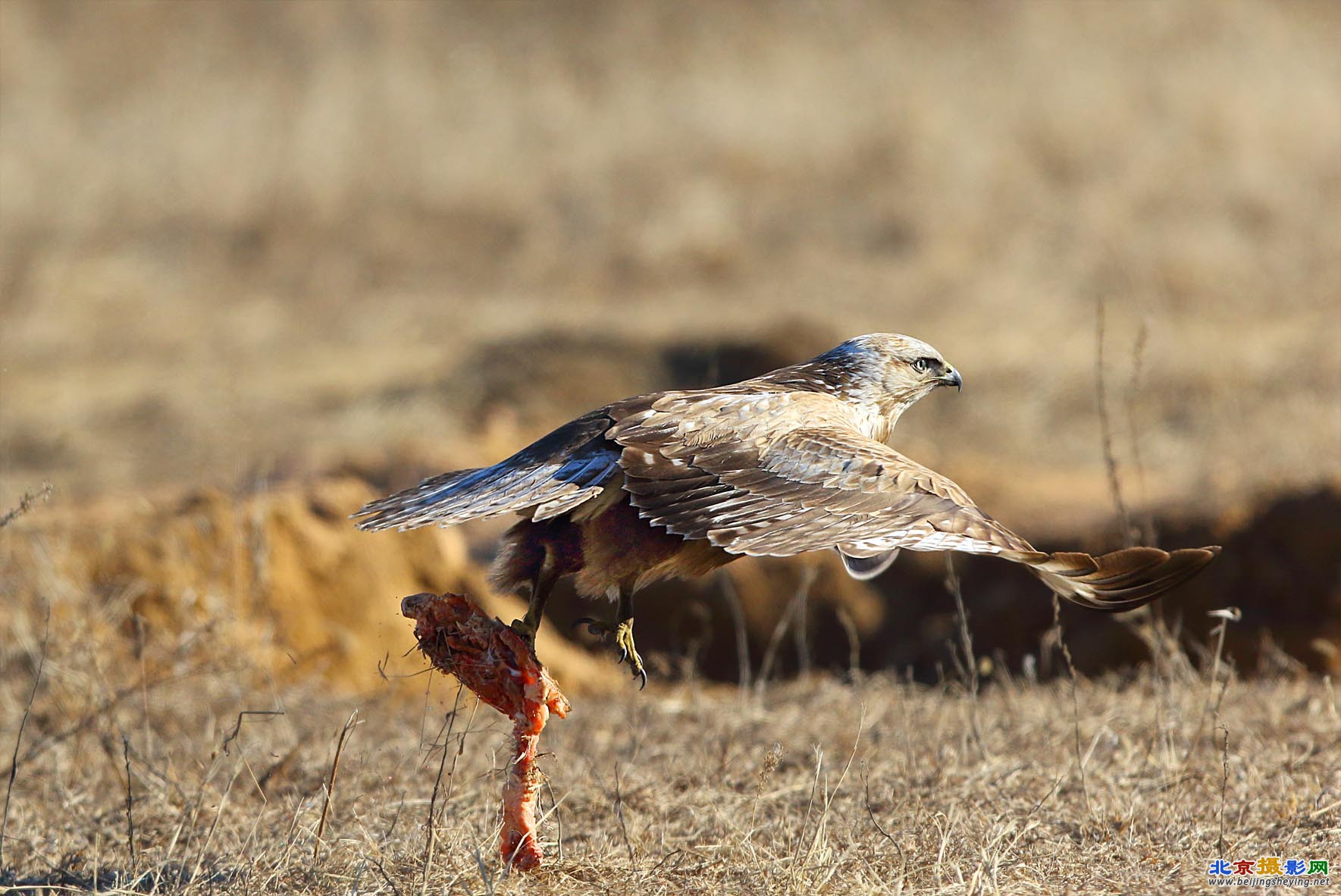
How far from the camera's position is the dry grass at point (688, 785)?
391 cm

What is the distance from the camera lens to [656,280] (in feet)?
64.2

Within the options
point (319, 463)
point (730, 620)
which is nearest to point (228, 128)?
point (319, 463)

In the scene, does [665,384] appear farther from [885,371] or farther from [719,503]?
[719,503]

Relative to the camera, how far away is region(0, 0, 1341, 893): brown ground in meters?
4.71

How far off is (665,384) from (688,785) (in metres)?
8.62

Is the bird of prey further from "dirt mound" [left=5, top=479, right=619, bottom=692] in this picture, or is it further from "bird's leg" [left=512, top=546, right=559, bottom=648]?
A: "dirt mound" [left=5, top=479, right=619, bottom=692]

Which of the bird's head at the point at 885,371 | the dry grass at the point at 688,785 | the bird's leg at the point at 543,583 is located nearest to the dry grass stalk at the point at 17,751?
the dry grass at the point at 688,785

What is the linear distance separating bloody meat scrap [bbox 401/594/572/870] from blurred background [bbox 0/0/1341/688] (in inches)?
67.4

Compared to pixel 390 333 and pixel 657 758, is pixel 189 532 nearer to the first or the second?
pixel 657 758

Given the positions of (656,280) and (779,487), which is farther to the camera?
(656,280)

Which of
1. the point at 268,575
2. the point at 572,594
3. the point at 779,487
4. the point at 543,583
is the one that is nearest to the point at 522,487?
the point at 543,583

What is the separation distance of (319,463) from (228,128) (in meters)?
15.1

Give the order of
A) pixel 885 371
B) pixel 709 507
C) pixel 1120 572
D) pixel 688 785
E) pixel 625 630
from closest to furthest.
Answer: pixel 1120 572
pixel 709 507
pixel 625 630
pixel 885 371
pixel 688 785

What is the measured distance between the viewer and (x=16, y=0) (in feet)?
88.8
